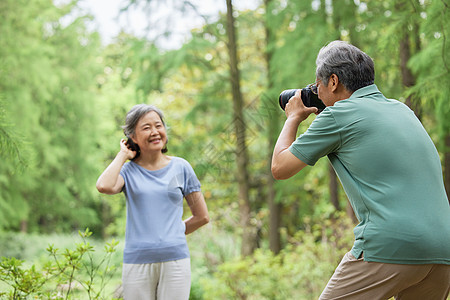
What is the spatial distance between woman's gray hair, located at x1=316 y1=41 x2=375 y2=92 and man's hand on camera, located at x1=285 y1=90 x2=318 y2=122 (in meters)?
0.17

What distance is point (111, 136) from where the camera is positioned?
18391 mm

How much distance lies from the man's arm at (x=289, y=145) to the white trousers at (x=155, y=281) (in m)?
0.93

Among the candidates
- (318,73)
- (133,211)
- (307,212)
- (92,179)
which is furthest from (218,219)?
(318,73)

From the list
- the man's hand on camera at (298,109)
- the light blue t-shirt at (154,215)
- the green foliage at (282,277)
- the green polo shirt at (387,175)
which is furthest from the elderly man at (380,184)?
the green foliage at (282,277)

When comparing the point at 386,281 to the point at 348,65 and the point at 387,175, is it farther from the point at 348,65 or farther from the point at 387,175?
the point at 348,65

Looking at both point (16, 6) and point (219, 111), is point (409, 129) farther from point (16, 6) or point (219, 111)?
point (16, 6)

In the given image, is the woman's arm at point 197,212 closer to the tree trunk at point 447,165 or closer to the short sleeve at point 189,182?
the short sleeve at point 189,182

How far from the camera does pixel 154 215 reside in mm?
2520

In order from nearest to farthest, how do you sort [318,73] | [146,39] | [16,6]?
[318,73] < [146,39] < [16,6]

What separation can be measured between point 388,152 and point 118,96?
17.8 metres

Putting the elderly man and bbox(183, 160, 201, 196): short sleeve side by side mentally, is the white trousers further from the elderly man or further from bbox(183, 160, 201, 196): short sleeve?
the elderly man

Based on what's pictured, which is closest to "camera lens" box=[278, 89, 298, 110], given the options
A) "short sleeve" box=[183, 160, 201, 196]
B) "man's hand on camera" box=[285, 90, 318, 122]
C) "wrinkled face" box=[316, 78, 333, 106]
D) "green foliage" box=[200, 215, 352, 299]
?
"man's hand on camera" box=[285, 90, 318, 122]

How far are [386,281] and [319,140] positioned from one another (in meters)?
0.54

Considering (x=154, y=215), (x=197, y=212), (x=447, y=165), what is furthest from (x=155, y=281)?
(x=447, y=165)
